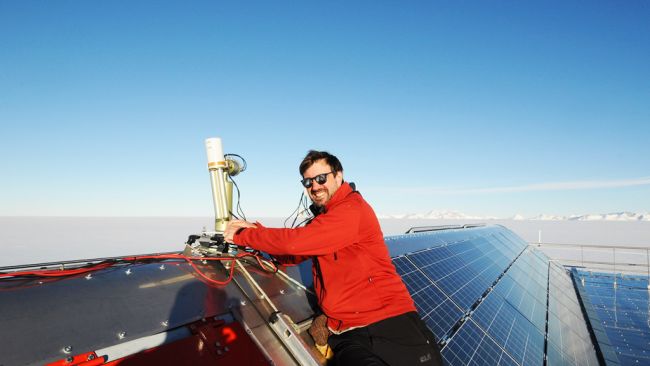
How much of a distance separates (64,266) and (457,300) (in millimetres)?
4847

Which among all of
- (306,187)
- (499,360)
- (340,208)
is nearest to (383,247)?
(340,208)

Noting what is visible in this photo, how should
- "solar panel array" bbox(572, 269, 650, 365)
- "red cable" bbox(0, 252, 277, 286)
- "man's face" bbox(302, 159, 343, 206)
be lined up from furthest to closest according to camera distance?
"solar panel array" bbox(572, 269, 650, 365), "man's face" bbox(302, 159, 343, 206), "red cable" bbox(0, 252, 277, 286)

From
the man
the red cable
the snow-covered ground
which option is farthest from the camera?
the snow-covered ground

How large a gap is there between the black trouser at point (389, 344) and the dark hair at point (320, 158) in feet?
4.60

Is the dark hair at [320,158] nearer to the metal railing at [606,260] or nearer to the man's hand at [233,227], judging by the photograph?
the man's hand at [233,227]

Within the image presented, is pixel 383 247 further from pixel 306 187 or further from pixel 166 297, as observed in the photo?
pixel 166 297

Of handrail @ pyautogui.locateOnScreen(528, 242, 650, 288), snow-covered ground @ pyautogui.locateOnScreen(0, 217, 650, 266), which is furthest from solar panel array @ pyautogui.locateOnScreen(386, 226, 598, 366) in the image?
handrail @ pyautogui.locateOnScreen(528, 242, 650, 288)

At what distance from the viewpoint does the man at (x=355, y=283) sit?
253cm

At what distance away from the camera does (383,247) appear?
9.66ft

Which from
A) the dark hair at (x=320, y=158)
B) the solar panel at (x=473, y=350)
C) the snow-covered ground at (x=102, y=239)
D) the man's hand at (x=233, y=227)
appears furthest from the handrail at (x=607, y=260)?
the man's hand at (x=233, y=227)

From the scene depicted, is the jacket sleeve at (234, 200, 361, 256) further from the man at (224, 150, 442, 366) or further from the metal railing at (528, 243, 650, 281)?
the metal railing at (528, 243, 650, 281)

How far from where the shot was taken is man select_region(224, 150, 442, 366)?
99.6 inches

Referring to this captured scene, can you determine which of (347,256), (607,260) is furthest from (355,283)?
(607,260)

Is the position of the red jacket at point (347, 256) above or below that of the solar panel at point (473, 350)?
above
